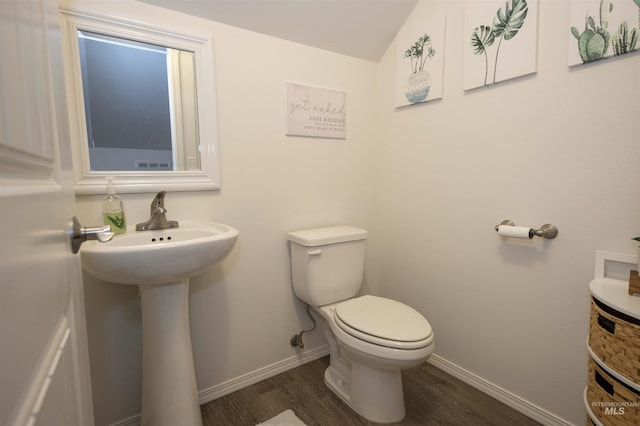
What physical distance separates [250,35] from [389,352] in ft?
5.26

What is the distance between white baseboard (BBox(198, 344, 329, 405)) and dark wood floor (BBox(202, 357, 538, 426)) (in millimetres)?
27

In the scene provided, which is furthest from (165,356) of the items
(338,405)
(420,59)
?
(420,59)

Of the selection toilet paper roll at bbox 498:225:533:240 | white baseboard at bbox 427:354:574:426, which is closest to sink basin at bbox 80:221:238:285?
toilet paper roll at bbox 498:225:533:240

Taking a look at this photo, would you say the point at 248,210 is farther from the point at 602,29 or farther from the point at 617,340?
the point at 602,29

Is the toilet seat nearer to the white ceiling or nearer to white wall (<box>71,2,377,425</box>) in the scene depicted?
white wall (<box>71,2,377,425</box>)

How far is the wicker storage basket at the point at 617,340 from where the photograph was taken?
85 centimetres

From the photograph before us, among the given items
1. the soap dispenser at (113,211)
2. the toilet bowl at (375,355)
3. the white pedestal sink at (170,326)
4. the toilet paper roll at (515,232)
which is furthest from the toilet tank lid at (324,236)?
the soap dispenser at (113,211)

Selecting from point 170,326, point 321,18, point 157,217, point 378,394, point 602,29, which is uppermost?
point 321,18

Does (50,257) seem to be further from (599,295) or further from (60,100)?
(599,295)

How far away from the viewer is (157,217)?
4.28 ft

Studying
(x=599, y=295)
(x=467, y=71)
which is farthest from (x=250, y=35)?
(x=599, y=295)

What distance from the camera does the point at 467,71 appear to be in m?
1.56

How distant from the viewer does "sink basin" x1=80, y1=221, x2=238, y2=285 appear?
97cm

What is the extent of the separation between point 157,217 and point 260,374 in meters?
1.04
